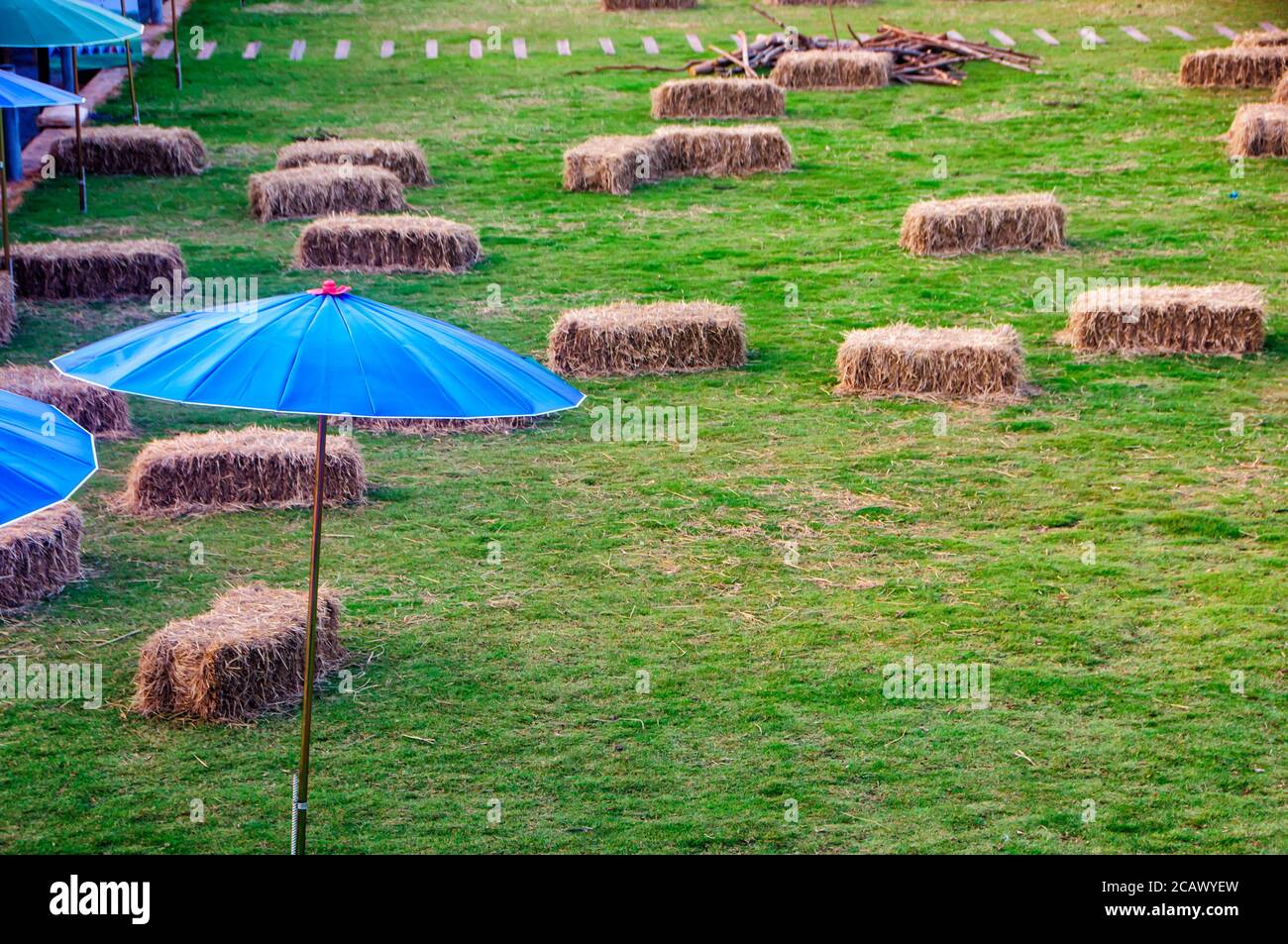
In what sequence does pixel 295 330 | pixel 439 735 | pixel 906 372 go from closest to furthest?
pixel 295 330
pixel 439 735
pixel 906 372

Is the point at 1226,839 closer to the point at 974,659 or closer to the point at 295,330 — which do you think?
the point at 974,659

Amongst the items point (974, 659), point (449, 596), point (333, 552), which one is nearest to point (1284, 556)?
point (974, 659)

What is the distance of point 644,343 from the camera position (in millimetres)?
15180

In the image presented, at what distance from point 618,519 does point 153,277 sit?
830cm

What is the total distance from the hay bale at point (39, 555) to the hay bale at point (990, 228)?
37.8 feet

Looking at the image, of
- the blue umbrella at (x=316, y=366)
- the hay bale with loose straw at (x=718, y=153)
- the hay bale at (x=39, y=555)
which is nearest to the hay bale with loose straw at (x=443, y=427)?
the hay bale at (x=39, y=555)

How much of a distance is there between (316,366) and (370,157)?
16.9 meters

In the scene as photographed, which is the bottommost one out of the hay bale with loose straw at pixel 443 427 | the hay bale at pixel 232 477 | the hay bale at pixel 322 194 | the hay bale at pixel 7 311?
the hay bale at pixel 232 477

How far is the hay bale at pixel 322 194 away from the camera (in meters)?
20.7

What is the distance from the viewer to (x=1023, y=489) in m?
12.2

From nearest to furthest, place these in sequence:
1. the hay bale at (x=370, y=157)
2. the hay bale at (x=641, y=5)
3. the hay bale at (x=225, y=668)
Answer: the hay bale at (x=225, y=668), the hay bale at (x=370, y=157), the hay bale at (x=641, y=5)

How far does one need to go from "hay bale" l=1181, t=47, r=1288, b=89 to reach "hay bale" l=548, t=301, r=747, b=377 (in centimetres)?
1558

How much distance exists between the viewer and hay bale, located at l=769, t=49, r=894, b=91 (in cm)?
2808

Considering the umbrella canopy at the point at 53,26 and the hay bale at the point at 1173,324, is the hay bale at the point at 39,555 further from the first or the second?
the hay bale at the point at 1173,324
